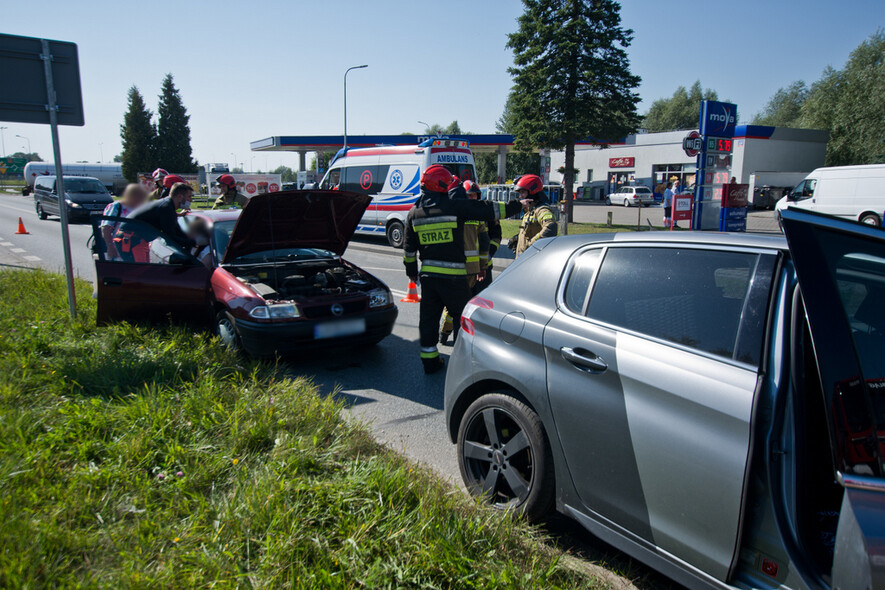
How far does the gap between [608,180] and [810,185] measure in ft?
113

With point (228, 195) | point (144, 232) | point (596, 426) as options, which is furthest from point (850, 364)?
point (228, 195)

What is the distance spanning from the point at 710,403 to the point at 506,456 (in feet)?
3.85

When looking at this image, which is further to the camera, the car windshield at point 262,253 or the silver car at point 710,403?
the car windshield at point 262,253

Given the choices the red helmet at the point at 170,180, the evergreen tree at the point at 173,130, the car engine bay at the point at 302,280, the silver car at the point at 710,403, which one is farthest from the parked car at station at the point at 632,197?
the evergreen tree at the point at 173,130

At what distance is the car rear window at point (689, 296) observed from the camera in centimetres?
214

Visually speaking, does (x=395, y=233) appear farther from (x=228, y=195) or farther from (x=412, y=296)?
(x=412, y=296)

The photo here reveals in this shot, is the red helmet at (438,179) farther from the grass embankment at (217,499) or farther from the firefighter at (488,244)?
the grass embankment at (217,499)

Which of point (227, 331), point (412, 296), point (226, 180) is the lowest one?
point (412, 296)

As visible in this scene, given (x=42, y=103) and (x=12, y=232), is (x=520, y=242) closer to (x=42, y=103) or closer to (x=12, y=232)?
(x=42, y=103)

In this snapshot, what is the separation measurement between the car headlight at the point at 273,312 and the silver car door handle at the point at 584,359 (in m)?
3.32

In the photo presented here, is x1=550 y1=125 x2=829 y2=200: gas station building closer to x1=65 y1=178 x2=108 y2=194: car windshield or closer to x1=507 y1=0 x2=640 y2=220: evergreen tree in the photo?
x1=507 y1=0 x2=640 y2=220: evergreen tree

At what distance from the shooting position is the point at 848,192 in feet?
68.0

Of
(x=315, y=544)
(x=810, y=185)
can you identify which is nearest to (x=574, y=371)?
(x=315, y=544)

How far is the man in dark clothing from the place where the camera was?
5809mm
